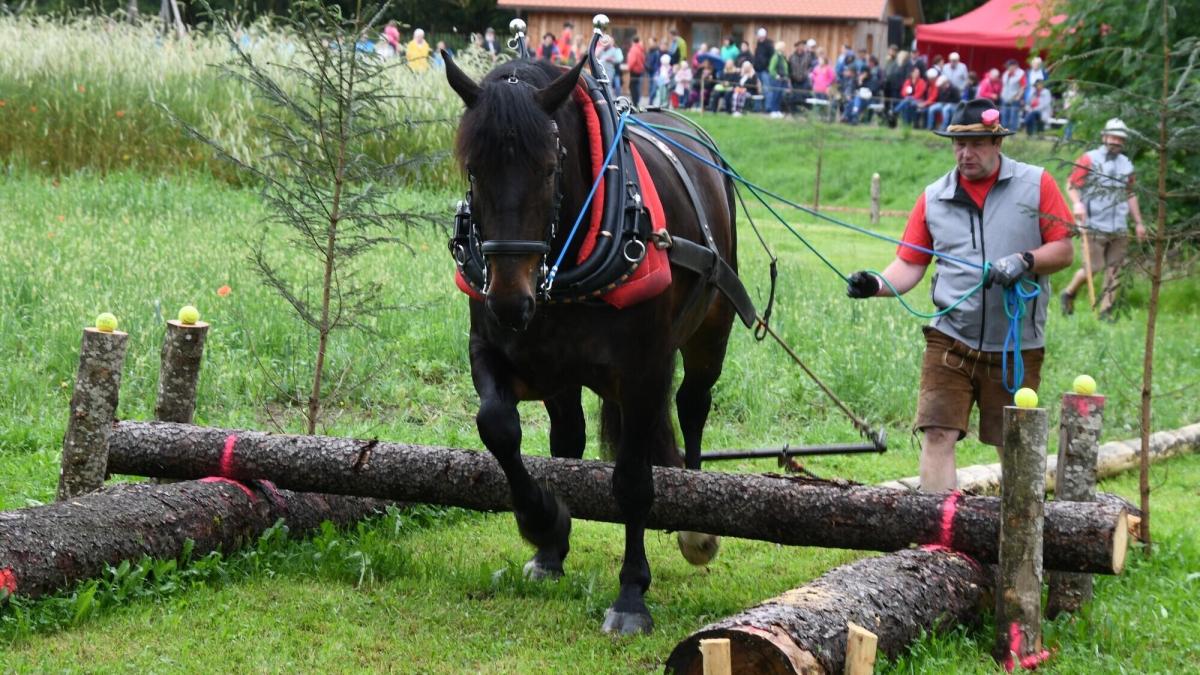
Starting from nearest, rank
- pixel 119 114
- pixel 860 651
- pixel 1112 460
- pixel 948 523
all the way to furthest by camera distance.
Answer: pixel 860 651 → pixel 948 523 → pixel 1112 460 → pixel 119 114

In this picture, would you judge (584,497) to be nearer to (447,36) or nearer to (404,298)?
(404,298)

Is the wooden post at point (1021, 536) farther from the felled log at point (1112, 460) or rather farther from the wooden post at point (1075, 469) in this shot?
the felled log at point (1112, 460)

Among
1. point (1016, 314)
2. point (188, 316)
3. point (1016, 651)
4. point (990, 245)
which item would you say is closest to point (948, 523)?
point (1016, 651)

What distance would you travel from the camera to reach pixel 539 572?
5.88m

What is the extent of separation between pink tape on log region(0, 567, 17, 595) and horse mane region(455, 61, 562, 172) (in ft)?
6.99

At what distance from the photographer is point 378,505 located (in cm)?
649

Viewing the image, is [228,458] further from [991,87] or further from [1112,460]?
[991,87]

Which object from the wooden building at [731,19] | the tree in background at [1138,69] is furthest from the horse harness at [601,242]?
the wooden building at [731,19]

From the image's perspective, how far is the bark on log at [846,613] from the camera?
4.22 m

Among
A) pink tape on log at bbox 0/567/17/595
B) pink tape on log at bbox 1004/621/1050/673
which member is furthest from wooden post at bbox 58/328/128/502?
pink tape on log at bbox 1004/621/1050/673

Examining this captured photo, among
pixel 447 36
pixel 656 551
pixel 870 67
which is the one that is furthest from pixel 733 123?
pixel 656 551

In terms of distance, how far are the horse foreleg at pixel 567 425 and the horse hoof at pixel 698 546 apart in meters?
0.65

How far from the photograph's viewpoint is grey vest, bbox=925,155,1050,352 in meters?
6.18

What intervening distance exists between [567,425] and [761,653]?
91.4 inches
